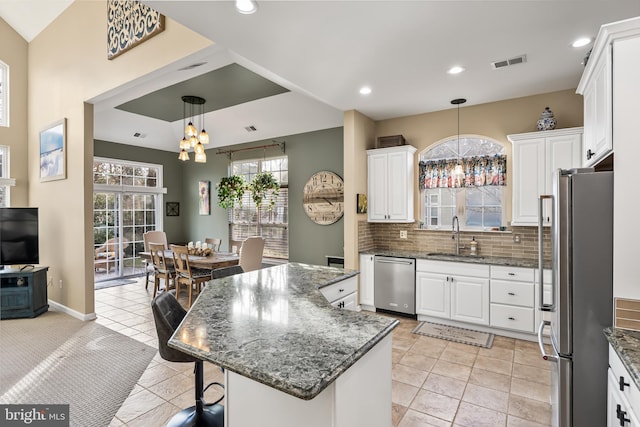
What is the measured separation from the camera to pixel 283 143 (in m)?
6.38

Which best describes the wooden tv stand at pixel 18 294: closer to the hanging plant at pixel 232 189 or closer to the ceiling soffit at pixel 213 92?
the hanging plant at pixel 232 189

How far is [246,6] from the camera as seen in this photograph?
2.16m

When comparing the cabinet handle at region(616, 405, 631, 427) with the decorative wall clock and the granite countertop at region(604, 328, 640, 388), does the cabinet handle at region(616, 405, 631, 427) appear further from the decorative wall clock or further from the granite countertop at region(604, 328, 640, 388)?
the decorative wall clock

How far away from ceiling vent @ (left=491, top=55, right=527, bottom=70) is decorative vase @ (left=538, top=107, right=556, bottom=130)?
94 cm

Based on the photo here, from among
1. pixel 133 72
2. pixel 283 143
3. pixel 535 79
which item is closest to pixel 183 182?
pixel 283 143

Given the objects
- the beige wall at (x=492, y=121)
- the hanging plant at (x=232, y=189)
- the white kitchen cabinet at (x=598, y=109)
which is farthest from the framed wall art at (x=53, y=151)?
the white kitchen cabinet at (x=598, y=109)

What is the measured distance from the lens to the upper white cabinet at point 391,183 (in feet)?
14.9

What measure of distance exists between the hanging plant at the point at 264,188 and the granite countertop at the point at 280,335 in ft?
13.2

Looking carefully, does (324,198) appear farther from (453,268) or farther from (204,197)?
(204,197)

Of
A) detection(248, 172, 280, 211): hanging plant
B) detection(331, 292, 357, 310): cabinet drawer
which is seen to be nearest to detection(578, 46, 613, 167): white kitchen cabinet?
detection(331, 292, 357, 310): cabinet drawer

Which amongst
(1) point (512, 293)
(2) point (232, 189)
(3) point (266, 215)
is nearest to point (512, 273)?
(1) point (512, 293)

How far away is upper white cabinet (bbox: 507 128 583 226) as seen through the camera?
3.50 m

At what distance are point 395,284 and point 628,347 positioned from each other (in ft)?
9.64

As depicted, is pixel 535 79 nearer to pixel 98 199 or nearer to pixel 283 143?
pixel 283 143
